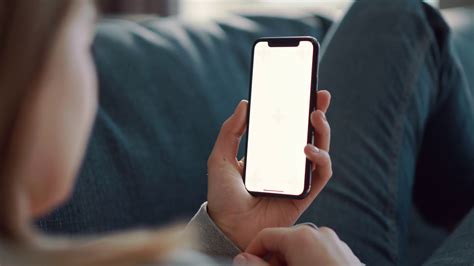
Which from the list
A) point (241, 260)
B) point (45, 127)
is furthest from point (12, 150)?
point (241, 260)

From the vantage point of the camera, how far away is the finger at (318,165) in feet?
1.80

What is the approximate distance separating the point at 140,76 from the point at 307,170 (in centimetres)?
34

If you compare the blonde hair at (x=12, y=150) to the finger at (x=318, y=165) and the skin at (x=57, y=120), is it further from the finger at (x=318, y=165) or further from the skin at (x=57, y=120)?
the finger at (x=318, y=165)

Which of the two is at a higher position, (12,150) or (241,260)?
(12,150)

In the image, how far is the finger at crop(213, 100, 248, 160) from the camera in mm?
595

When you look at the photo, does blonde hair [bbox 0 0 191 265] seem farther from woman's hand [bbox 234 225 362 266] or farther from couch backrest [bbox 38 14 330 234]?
couch backrest [bbox 38 14 330 234]

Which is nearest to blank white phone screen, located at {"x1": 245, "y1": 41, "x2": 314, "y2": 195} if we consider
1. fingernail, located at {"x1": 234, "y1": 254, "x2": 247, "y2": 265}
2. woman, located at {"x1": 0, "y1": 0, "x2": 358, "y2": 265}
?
fingernail, located at {"x1": 234, "y1": 254, "x2": 247, "y2": 265}

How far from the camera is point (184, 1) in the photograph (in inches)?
72.9

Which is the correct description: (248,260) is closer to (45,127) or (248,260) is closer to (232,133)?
(232,133)

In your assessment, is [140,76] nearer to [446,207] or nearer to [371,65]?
[371,65]

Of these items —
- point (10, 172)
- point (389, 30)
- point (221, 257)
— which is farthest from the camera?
point (389, 30)

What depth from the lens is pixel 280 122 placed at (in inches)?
24.0

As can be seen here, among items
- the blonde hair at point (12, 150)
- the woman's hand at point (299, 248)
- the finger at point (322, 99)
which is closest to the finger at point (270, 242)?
the woman's hand at point (299, 248)

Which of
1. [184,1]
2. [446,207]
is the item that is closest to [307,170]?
[446,207]
